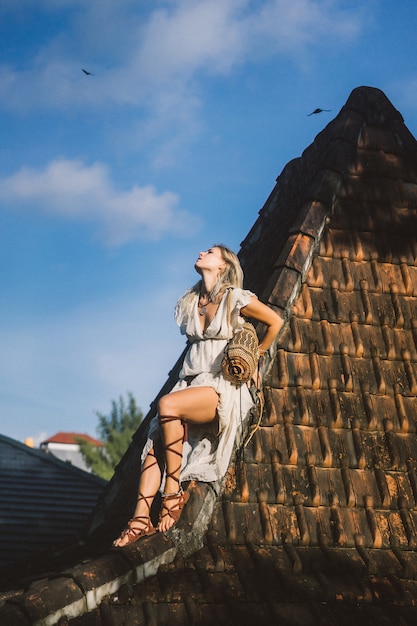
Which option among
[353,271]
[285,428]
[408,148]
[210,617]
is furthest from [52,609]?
[408,148]

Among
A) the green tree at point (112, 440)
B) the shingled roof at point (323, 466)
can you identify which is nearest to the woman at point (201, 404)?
the shingled roof at point (323, 466)

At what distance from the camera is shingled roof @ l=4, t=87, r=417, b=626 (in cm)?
330

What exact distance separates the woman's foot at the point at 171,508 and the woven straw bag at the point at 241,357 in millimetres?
682

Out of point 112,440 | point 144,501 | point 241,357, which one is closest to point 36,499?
point 144,501

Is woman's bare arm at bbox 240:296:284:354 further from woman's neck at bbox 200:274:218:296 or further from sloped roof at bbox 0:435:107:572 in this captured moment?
sloped roof at bbox 0:435:107:572

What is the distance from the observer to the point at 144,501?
3668mm

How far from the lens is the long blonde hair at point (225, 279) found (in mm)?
4062

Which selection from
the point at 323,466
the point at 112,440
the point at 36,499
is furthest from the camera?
the point at 112,440

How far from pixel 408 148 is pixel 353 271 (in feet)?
4.94

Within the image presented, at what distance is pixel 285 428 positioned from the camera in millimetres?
4164

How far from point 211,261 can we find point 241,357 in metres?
0.70

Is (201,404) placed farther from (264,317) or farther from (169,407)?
(264,317)

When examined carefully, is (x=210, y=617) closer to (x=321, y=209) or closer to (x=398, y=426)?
(x=398, y=426)

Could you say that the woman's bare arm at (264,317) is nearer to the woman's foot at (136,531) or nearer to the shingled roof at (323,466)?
the shingled roof at (323,466)
